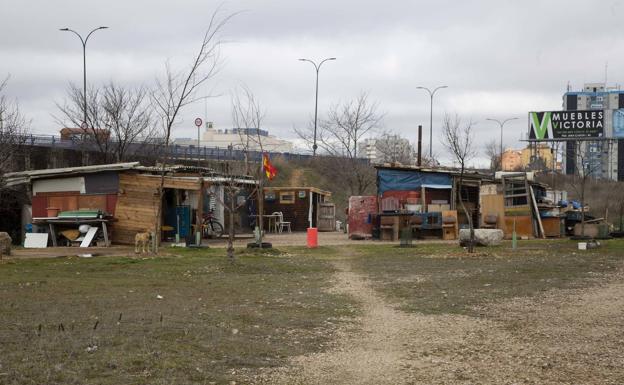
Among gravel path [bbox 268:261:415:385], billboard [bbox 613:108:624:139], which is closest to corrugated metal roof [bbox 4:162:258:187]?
gravel path [bbox 268:261:415:385]

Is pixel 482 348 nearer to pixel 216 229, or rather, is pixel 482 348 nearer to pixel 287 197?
pixel 216 229

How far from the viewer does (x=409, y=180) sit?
Answer: 29.1 m

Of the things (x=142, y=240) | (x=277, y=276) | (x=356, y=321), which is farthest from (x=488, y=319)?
(x=142, y=240)

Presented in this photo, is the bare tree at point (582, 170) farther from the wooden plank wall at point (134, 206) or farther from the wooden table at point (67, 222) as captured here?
the wooden table at point (67, 222)

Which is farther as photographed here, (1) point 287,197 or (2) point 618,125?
(2) point 618,125

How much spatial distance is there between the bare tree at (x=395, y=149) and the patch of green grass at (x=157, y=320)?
43.6m

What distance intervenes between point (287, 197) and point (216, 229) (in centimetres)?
849

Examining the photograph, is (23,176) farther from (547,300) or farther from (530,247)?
(547,300)

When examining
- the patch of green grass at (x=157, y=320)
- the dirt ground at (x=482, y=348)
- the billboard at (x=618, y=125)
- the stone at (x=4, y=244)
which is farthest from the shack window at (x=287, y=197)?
the billboard at (x=618, y=125)

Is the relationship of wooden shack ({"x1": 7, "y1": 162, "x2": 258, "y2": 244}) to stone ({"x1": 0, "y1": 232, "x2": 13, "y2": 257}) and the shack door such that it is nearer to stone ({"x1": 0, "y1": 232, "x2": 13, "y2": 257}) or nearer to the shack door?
stone ({"x1": 0, "y1": 232, "x2": 13, "y2": 257})

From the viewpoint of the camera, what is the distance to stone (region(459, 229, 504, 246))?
21.8 meters

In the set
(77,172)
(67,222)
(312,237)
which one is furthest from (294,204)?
(67,222)

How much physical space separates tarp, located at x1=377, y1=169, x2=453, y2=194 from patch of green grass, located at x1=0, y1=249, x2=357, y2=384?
13.8 metres

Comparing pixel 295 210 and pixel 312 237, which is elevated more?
pixel 295 210
